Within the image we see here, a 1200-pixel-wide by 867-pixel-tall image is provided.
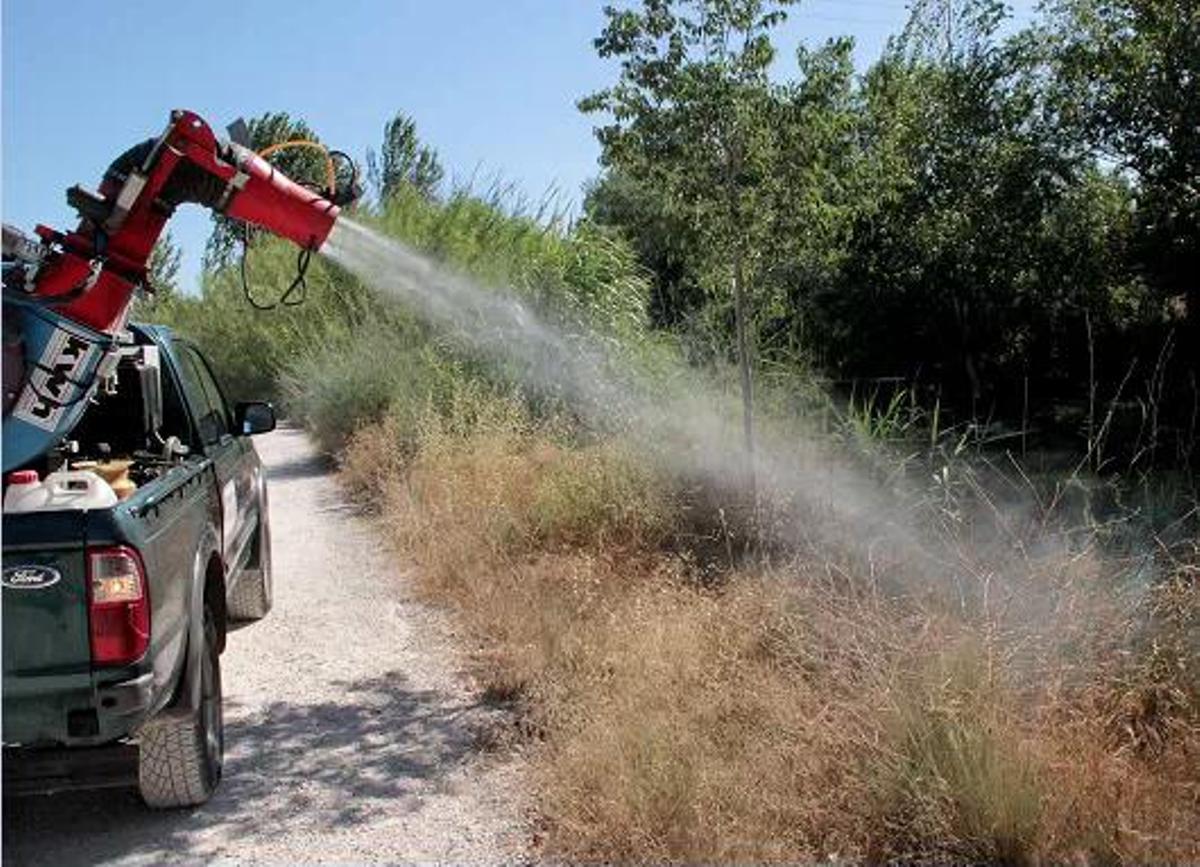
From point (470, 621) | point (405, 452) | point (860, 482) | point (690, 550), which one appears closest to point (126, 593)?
point (470, 621)

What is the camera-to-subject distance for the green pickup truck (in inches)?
137

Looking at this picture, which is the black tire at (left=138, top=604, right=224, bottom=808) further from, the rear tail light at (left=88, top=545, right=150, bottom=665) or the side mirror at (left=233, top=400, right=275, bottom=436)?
the side mirror at (left=233, top=400, right=275, bottom=436)

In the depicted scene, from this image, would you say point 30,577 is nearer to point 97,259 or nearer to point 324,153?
point 97,259

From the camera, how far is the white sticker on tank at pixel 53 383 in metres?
4.32

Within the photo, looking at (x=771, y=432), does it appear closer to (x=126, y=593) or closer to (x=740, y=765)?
(x=740, y=765)

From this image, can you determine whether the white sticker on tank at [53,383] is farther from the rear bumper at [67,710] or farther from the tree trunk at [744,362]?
the tree trunk at [744,362]

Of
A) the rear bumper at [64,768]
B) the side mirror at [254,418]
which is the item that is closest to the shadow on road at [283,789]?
the rear bumper at [64,768]

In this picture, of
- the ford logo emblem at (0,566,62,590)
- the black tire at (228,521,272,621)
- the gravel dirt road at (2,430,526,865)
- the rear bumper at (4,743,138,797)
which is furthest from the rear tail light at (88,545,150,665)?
the black tire at (228,521,272,621)

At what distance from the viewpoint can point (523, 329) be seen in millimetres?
12086

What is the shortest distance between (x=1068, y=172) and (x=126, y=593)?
576 inches

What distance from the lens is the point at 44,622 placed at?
3494mm

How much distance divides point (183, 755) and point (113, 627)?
2.97 ft

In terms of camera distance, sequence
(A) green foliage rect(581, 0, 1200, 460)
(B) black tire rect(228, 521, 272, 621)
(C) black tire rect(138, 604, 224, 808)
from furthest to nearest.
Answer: (A) green foliage rect(581, 0, 1200, 460) < (B) black tire rect(228, 521, 272, 621) < (C) black tire rect(138, 604, 224, 808)

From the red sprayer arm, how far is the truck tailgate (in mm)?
1524
